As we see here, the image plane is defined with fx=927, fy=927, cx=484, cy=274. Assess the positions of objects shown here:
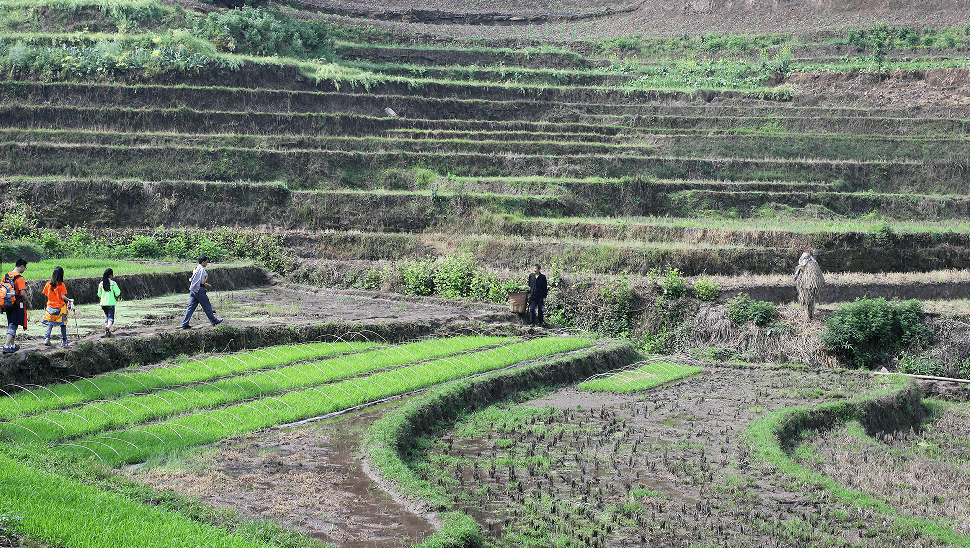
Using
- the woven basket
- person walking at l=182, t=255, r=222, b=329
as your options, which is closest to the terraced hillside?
the woven basket

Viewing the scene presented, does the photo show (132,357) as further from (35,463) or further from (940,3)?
(940,3)

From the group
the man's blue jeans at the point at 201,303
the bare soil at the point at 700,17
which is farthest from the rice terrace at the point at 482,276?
the bare soil at the point at 700,17

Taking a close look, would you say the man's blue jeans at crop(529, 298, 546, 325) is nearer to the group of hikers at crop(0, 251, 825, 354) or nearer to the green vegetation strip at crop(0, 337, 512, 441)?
the group of hikers at crop(0, 251, 825, 354)

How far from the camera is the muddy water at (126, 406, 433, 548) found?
893 centimetres

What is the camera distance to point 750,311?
21953 millimetres

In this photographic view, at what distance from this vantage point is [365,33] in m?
48.5

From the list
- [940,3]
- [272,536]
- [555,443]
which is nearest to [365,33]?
[940,3]

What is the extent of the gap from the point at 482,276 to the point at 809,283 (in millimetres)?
8411

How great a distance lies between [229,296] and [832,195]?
20.6 meters

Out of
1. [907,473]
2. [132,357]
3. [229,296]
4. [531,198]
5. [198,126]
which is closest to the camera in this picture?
[907,473]

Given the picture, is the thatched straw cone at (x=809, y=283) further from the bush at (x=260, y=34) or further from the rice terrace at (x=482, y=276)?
the bush at (x=260, y=34)

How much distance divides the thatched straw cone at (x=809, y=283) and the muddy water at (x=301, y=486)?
41.9 feet

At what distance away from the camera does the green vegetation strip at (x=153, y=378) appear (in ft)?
39.2

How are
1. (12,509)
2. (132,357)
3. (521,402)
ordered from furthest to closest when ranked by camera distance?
(521,402)
(132,357)
(12,509)
